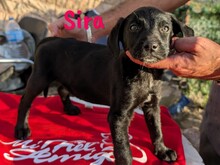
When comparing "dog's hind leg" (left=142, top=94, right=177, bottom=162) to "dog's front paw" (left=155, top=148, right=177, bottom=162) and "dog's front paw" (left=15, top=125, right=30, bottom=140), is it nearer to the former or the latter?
"dog's front paw" (left=155, top=148, right=177, bottom=162)

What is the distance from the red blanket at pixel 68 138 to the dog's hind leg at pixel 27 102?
0.06m

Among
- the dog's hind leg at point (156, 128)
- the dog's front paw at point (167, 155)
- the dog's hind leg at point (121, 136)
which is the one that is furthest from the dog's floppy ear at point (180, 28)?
the dog's front paw at point (167, 155)

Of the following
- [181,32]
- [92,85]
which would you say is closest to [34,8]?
[92,85]

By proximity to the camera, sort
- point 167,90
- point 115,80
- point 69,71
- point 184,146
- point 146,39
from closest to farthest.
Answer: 1. point 146,39
2. point 115,80
3. point 69,71
4. point 184,146
5. point 167,90

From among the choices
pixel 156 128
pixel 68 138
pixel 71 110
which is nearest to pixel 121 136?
pixel 156 128

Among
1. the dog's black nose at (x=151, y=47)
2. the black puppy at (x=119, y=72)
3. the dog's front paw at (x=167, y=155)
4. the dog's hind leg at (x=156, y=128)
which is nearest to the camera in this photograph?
the dog's black nose at (x=151, y=47)

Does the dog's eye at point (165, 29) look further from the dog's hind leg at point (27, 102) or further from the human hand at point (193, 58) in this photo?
the dog's hind leg at point (27, 102)

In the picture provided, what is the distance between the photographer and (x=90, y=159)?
2.75 m

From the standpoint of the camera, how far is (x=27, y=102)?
10.2ft

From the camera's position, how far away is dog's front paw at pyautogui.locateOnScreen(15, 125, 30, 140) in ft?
10.1

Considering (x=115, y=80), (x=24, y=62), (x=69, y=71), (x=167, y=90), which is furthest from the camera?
(x=167, y=90)

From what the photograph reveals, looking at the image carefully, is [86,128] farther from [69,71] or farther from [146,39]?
[146,39]

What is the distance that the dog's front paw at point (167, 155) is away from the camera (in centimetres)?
276

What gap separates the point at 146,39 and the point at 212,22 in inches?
144
